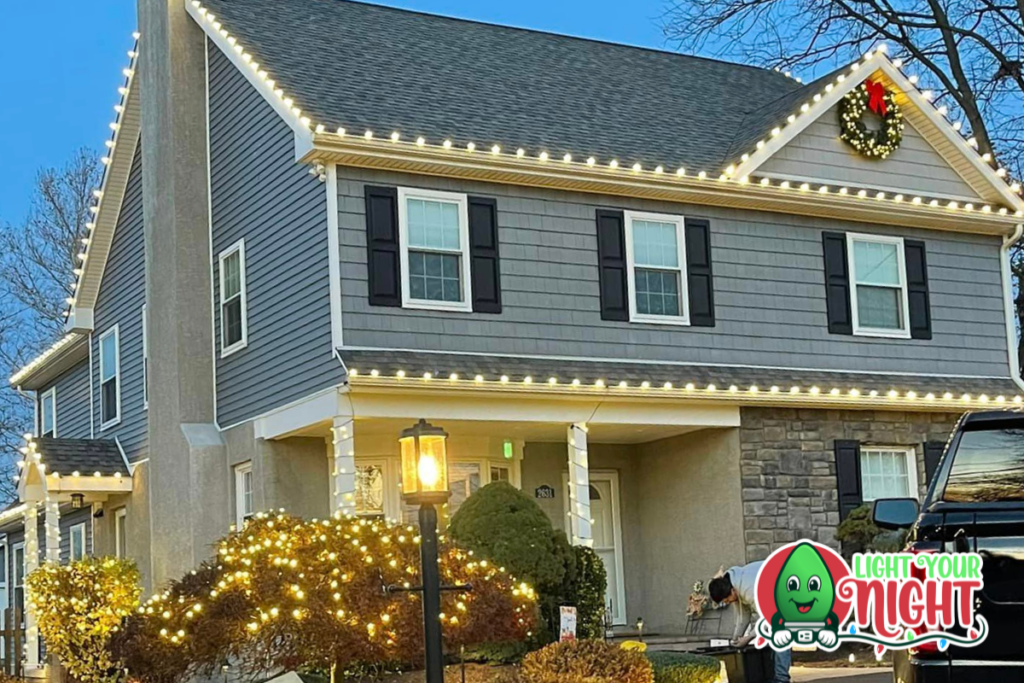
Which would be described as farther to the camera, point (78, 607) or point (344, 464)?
point (78, 607)

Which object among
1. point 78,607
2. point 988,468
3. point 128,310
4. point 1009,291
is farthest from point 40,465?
point 988,468

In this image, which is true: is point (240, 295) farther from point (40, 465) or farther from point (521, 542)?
point (521, 542)

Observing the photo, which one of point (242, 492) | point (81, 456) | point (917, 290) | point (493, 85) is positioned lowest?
point (242, 492)

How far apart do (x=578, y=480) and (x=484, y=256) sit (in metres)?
2.75

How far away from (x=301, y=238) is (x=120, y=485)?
20.0 feet

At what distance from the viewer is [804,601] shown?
3.42m

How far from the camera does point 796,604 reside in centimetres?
343

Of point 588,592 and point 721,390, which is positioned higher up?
point 721,390

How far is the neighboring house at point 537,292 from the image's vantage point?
15289mm

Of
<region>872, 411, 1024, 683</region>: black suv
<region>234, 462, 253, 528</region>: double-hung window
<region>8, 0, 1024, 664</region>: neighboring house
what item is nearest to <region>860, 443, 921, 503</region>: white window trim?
<region>8, 0, 1024, 664</region>: neighboring house

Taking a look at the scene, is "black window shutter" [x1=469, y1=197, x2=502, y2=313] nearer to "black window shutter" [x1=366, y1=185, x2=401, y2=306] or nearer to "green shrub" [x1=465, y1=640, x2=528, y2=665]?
"black window shutter" [x1=366, y1=185, x2=401, y2=306]

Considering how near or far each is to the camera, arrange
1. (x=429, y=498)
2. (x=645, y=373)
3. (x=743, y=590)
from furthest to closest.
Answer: (x=645, y=373), (x=743, y=590), (x=429, y=498)

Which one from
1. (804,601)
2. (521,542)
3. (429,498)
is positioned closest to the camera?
(804,601)

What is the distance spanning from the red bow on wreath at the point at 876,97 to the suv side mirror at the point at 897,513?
13.9m
